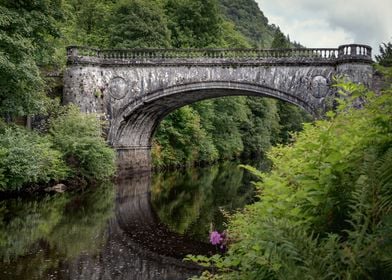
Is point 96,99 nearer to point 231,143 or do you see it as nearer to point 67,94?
point 67,94

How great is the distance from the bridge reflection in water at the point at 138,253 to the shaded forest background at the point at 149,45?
6.86m

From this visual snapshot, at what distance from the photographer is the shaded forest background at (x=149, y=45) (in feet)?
56.5

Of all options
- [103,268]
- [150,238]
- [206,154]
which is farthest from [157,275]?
[206,154]

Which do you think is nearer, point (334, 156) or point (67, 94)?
point (334, 156)

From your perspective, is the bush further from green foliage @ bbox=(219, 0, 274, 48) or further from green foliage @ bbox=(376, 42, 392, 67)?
A: green foliage @ bbox=(219, 0, 274, 48)

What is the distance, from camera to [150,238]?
11641 millimetres

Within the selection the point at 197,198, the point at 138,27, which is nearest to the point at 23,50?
the point at 197,198

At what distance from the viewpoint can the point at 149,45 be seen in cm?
3177

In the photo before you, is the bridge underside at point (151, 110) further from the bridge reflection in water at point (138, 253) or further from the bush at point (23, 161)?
the bridge reflection in water at point (138, 253)

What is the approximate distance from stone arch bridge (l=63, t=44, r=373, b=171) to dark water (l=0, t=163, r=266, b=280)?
17.6 feet

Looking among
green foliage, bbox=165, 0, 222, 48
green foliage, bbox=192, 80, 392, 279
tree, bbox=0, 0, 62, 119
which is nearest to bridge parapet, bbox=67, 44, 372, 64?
tree, bbox=0, 0, 62, 119

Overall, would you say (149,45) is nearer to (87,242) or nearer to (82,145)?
(82,145)

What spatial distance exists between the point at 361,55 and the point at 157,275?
16.8m

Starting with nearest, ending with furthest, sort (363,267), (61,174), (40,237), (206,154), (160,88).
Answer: (363,267), (40,237), (61,174), (160,88), (206,154)
